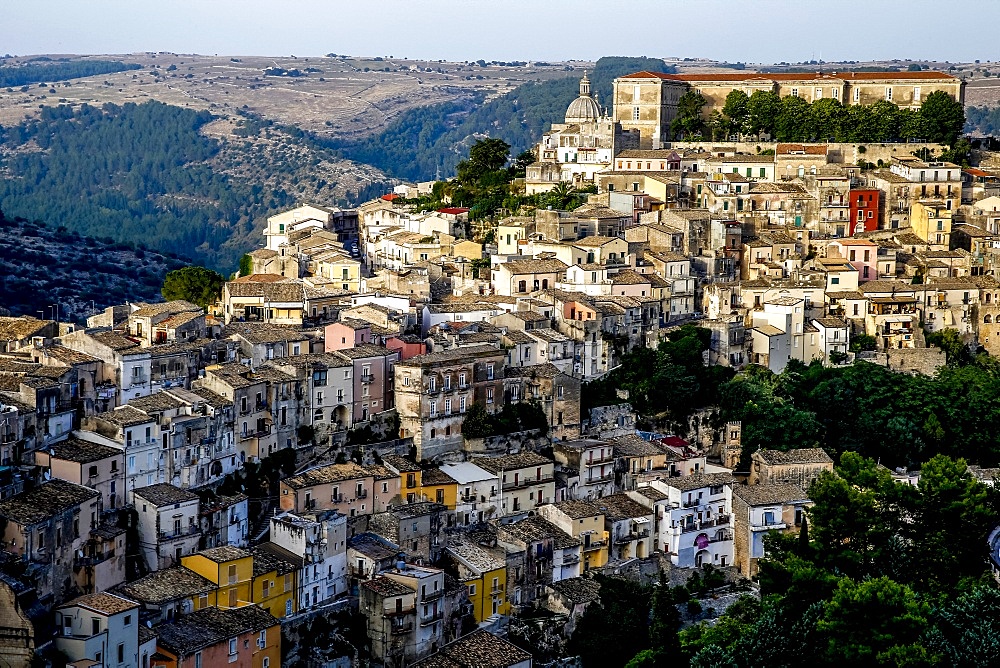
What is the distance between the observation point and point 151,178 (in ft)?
372

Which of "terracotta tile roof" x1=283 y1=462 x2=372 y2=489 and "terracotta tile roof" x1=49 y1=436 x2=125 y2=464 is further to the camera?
"terracotta tile roof" x1=283 y1=462 x2=372 y2=489

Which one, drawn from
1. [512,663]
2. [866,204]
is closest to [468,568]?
[512,663]

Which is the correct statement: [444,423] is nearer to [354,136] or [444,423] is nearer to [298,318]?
[298,318]

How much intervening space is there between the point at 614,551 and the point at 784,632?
271 inches

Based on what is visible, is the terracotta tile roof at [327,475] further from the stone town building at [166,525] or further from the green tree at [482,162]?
the green tree at [482,162]

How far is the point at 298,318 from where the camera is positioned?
42312 millimetres

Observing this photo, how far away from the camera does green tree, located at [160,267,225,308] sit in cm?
4619

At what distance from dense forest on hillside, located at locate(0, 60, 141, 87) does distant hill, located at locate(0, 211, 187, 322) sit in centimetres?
9043

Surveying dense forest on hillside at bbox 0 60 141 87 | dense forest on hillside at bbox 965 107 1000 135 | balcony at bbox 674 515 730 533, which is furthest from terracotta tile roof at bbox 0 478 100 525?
dense forest on hillside at bbox 0 60 141 87

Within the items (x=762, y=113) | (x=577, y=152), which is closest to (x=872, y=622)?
(x=577, y=152)

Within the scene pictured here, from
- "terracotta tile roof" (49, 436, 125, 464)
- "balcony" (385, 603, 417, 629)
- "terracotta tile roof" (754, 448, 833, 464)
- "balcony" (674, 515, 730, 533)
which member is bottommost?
"balcony" (385, 603, 417, 629)

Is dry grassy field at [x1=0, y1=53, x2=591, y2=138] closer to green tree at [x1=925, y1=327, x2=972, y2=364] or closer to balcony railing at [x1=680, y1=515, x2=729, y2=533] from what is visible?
green tree at [x1=925, y1=327, x2=972, y2=364]

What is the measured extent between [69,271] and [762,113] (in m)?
31.0

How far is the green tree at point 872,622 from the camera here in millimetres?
28781
